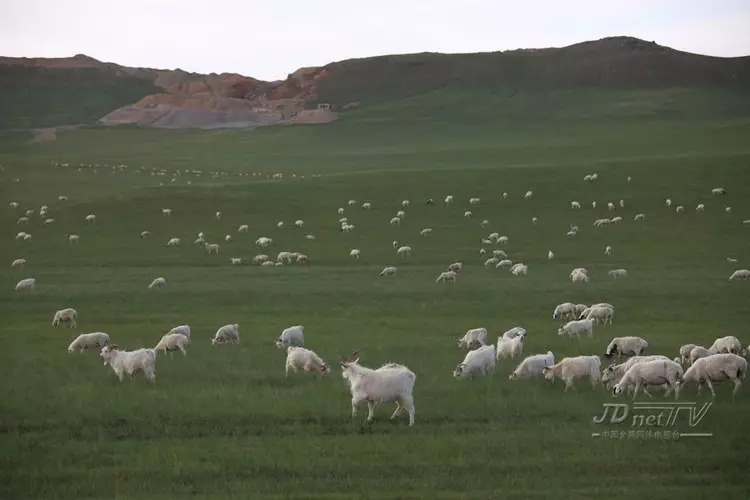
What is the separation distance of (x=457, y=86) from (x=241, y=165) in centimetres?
7064

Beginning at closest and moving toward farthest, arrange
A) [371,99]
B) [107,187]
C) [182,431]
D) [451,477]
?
[451,477]
[182,431]
[107,187]
[371,99]

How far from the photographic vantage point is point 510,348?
2162 centimetres

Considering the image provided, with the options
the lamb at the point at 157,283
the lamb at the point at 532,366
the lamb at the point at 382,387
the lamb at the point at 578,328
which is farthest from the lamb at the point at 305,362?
the lamb at the point at 157,283

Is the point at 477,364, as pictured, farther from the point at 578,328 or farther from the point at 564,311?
the point at 564,311

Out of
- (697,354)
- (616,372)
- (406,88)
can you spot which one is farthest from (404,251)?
(406,88)

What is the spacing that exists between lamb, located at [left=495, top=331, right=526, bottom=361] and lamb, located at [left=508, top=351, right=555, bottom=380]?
7.96 ft

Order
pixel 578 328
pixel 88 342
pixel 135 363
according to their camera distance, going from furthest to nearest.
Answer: pixel 578 328
pixel 88 342
pixel 135 363

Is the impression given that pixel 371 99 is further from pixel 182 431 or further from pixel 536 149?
pixel 182 431

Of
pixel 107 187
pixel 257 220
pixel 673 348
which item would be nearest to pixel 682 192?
pixel 257 220

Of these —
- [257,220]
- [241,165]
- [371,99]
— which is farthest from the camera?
[371,99]

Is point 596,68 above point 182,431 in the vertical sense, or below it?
above

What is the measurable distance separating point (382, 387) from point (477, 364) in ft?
14.2

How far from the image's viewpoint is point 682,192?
5775 centimetres

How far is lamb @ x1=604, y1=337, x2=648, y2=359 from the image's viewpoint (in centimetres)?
2092
